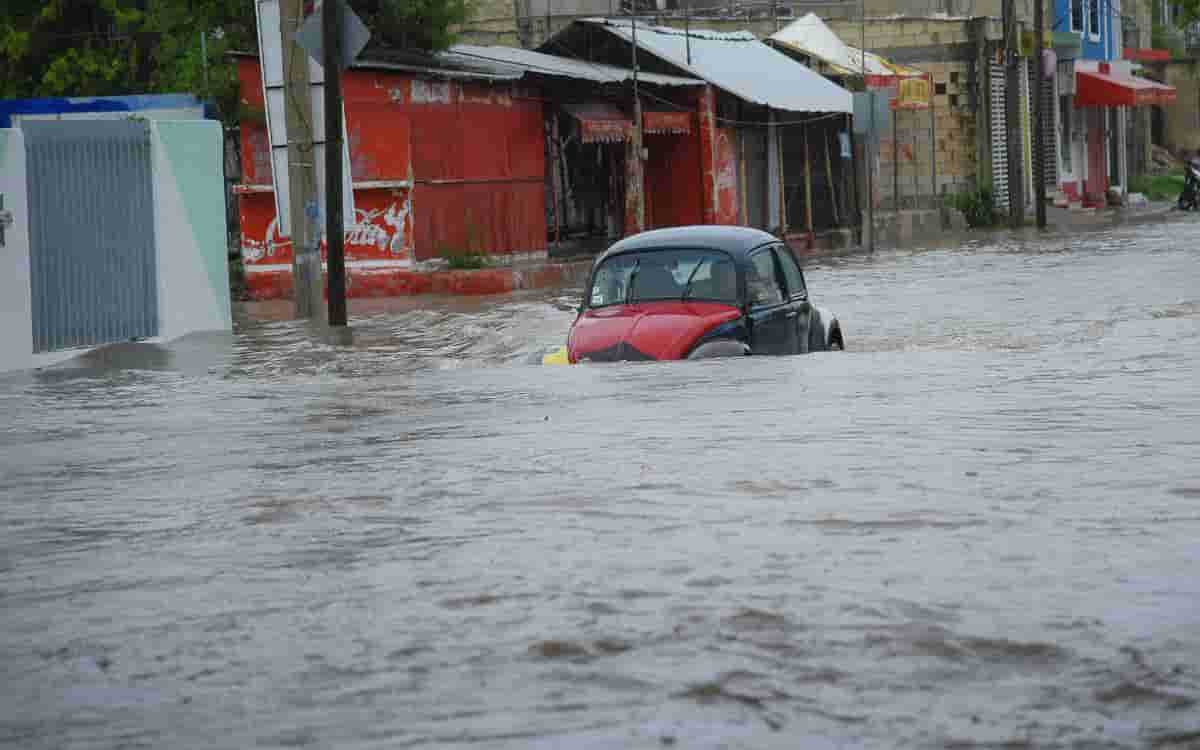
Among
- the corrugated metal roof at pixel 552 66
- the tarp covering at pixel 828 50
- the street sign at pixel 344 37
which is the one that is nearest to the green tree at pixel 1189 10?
the tarp covering at pixel 828 50

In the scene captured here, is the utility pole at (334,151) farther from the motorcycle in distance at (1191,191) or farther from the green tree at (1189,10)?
the motorcycle in distance at (1191,191)

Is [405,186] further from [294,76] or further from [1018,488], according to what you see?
[1018,488]

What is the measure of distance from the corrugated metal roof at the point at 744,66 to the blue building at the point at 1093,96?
49.9ft

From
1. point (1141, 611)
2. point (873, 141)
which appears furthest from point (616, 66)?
point (1141, 611)

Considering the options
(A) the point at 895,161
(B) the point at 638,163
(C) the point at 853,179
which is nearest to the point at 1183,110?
(A) the point at 895,161

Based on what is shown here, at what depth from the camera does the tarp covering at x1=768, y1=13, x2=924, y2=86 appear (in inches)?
1699

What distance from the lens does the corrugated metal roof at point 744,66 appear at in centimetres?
3547

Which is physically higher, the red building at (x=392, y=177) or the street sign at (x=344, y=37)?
the street sign at (x=344, y=37)

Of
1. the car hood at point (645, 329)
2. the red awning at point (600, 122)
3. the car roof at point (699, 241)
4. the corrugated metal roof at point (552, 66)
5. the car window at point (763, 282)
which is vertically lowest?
the car hood at point (645, 329)

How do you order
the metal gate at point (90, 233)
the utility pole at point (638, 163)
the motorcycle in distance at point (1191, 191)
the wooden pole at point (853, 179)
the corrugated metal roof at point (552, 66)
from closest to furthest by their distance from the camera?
the metal gate at point (90, 233) → the corrugated metal roof at point (552, 66) → the utility pole at point (638, 163) → the wooden pole at point (853, 179) → the motorcycle in distance at point (1191, 191)

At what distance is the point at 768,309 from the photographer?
1488cm

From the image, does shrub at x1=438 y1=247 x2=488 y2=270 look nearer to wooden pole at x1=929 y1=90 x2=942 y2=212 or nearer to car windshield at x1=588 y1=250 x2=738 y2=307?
car windshield at x1=588 y1=250 x2=738 y2=307

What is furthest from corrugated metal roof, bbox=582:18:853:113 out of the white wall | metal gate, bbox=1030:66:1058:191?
the white wall

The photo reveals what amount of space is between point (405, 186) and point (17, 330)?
35.9ft
